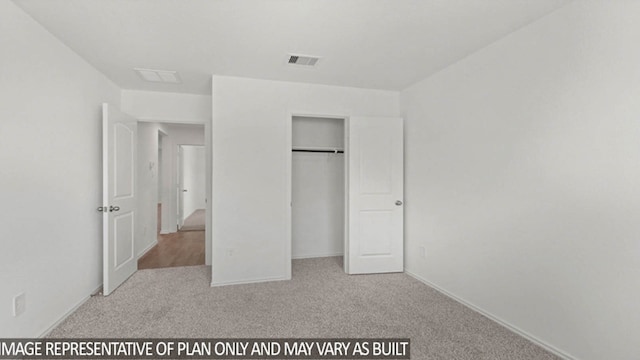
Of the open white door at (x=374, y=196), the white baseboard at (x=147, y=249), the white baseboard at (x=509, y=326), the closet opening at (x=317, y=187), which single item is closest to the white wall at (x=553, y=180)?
the white baseboard at (x=509, y=326)

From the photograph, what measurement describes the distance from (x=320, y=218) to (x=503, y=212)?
2503mm

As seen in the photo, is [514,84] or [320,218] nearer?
[514,84]

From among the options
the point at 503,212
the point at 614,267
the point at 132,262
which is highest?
the point at 503,212

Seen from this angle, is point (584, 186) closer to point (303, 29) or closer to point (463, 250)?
point (463, 250)

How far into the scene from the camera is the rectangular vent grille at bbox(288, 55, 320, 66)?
275 cm

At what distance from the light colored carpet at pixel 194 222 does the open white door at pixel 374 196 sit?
4.24 metres

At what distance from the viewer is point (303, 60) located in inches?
111

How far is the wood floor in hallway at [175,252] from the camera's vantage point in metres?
4.03

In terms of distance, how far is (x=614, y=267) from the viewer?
167 centimetres

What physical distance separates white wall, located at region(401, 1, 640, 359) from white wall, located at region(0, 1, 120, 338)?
344cm

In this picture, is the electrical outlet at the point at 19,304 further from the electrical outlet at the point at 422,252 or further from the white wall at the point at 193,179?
the white wall at the point at 193,179

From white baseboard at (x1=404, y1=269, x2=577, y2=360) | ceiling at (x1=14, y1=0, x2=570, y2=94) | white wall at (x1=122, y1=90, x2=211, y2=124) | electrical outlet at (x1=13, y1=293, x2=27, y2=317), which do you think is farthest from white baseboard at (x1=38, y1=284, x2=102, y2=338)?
white baseboard at (x1=404, y1=269, x2=577, y2=360)

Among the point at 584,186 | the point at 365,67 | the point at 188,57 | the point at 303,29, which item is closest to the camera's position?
the point at 584,186

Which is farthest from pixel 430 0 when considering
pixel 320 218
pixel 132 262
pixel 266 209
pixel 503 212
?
pixel 132 262
